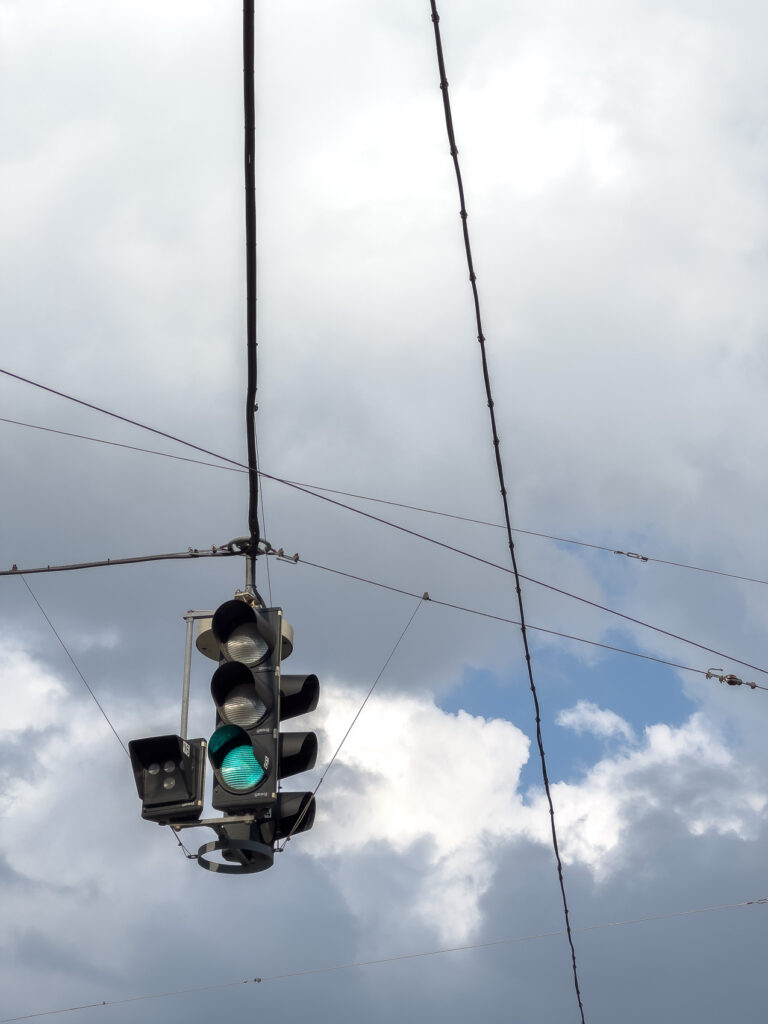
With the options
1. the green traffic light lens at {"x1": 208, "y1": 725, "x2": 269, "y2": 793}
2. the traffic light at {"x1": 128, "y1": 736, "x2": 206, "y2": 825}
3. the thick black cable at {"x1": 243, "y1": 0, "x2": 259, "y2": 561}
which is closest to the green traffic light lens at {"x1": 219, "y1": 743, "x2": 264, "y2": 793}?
the green traffic light lens at {"x1": 208, "y1": 725, "x2": 269, "y2": 793}

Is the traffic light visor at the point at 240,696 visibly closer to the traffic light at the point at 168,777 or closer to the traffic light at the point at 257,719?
the traffic light at the point at 257,719

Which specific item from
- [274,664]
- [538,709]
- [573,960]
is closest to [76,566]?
[274,664]

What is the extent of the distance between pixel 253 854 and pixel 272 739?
0.65 metres

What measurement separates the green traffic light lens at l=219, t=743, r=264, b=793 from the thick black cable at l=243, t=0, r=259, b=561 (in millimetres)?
1542

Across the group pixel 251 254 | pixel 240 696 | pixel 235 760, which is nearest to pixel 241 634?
pixel 240 696

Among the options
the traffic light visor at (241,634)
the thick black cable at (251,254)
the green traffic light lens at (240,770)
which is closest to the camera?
the thick black cable at (251,254)

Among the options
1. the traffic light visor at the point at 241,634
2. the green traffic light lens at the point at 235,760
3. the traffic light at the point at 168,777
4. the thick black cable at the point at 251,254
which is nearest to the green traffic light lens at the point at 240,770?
the green traffic light lens at the point at 235,760

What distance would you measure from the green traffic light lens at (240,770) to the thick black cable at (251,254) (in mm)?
1542

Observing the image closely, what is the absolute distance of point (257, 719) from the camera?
23.3 ft

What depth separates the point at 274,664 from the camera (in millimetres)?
7297

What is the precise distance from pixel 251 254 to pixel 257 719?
110 inches

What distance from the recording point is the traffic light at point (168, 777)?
Answer: 690 cm

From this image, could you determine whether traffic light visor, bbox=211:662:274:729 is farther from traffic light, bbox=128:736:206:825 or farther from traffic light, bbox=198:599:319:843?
traffic light, bbox=128:736:206:825

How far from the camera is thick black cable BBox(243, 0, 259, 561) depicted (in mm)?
6441
